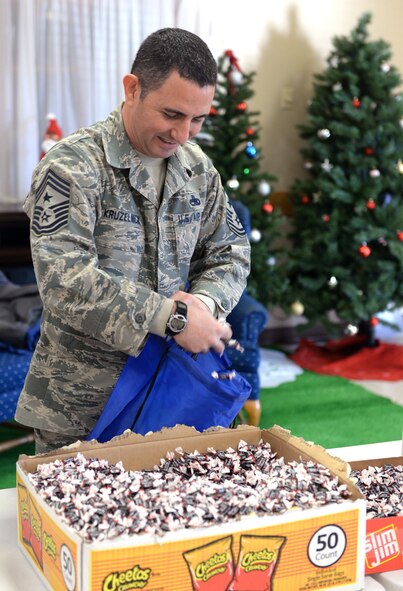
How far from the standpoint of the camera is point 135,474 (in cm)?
121

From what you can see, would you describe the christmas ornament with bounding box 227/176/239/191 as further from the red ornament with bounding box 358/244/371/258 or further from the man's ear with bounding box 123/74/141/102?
the man's ear with bounding box 123/74/141/102

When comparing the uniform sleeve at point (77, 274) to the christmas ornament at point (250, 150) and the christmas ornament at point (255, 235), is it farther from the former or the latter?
the christmas ornament at point (250, 150)

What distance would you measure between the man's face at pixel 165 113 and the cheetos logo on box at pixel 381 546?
2.52 feet

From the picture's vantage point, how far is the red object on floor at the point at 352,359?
4.98 m

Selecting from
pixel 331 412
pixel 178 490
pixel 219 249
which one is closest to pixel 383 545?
pixel 178 490

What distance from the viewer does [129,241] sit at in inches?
60.6


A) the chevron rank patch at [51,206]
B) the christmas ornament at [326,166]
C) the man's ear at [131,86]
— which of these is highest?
the man's ear at [131,86]

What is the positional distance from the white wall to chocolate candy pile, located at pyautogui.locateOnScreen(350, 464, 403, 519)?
4.22 metres

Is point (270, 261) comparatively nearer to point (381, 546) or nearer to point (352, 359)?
point (352, 359)

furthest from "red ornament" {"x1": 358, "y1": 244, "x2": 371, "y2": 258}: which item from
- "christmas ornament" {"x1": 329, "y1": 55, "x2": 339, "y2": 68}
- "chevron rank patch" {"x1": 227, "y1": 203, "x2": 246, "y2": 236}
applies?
"chevron rank patch" {"x1": 227, "y1": 203, "x2": 246, "y2": 236}

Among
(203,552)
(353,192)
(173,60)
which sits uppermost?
(173,60)

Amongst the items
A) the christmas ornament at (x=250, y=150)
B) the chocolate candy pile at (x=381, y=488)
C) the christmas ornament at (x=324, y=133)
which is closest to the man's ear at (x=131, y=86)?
the chocolate candy pile at (x=381, y=488)

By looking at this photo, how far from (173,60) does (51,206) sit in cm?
33

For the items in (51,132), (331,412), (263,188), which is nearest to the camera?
(331,412)
